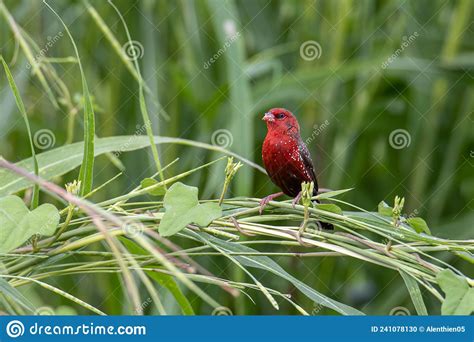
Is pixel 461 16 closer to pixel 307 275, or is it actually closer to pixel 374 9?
pixel 374 9

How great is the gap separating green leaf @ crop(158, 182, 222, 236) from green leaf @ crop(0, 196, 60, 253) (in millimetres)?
105

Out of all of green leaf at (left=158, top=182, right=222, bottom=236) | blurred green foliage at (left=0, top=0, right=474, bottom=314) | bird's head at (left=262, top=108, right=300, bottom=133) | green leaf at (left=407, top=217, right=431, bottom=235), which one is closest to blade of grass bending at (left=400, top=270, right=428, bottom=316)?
green leaf at (left=407, top=217, right=431, bottom=235)

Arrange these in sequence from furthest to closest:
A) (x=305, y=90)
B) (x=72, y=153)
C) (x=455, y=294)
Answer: (x=305, y=90)
(x=72, y=153)
(x=455, y=294)

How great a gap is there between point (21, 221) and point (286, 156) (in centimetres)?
56

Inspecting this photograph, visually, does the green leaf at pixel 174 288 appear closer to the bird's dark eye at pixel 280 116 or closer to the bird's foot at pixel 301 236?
the bird's foot at pixel 301 236

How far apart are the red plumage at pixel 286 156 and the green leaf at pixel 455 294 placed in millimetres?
497

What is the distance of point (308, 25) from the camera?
6.59ft

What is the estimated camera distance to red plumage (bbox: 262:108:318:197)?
123 cm

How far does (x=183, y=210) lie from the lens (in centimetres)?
78

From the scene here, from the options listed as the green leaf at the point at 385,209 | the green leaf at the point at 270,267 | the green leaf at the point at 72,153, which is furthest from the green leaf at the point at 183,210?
the green leaf at the point at 72,153

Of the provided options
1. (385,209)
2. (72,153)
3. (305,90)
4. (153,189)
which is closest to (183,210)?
(153,189)

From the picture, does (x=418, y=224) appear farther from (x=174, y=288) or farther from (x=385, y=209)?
(x=174, y=288)

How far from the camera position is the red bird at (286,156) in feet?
4.02

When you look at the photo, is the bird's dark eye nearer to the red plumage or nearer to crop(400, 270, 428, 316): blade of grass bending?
the red plumage
